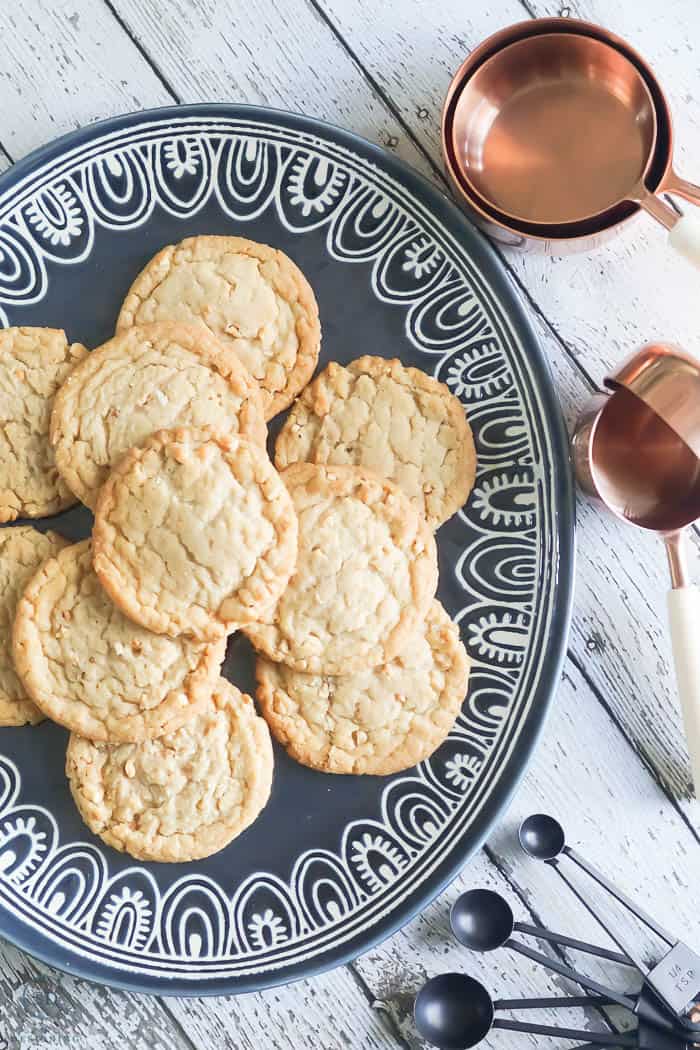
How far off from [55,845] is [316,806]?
1.27ft

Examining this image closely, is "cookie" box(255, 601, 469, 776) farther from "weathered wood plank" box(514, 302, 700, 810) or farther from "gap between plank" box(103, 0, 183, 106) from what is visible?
"gap between plank" box(103, 0, 183, 106)

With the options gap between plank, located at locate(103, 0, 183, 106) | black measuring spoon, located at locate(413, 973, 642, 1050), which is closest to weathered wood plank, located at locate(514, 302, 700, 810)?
black measuring spoon, located at locate(413, 973, 642, 1050)

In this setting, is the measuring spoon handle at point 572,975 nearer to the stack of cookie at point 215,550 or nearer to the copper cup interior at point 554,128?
the stack of cookie at point 215,550

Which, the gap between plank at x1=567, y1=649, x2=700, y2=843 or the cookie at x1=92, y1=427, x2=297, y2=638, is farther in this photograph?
the gap between plank at x1=567, y1=649, x2=700, y2=843

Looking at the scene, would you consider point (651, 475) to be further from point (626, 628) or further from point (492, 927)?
point (492, 927)

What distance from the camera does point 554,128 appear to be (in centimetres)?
145

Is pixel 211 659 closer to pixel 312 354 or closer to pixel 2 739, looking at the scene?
pixel 2 739

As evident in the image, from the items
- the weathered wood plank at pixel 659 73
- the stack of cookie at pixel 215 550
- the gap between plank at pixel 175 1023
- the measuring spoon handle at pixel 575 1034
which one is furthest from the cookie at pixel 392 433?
the gap between plank at pixel 175 1023

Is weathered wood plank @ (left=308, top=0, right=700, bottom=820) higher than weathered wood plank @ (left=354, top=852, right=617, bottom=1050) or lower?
higher

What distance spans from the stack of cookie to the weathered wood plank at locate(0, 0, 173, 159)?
0.92ft

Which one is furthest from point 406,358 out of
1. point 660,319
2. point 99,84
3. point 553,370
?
point 99,84

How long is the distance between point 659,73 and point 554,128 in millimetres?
204

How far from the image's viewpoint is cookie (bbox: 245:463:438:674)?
1361 millimetres

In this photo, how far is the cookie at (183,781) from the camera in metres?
1.41
